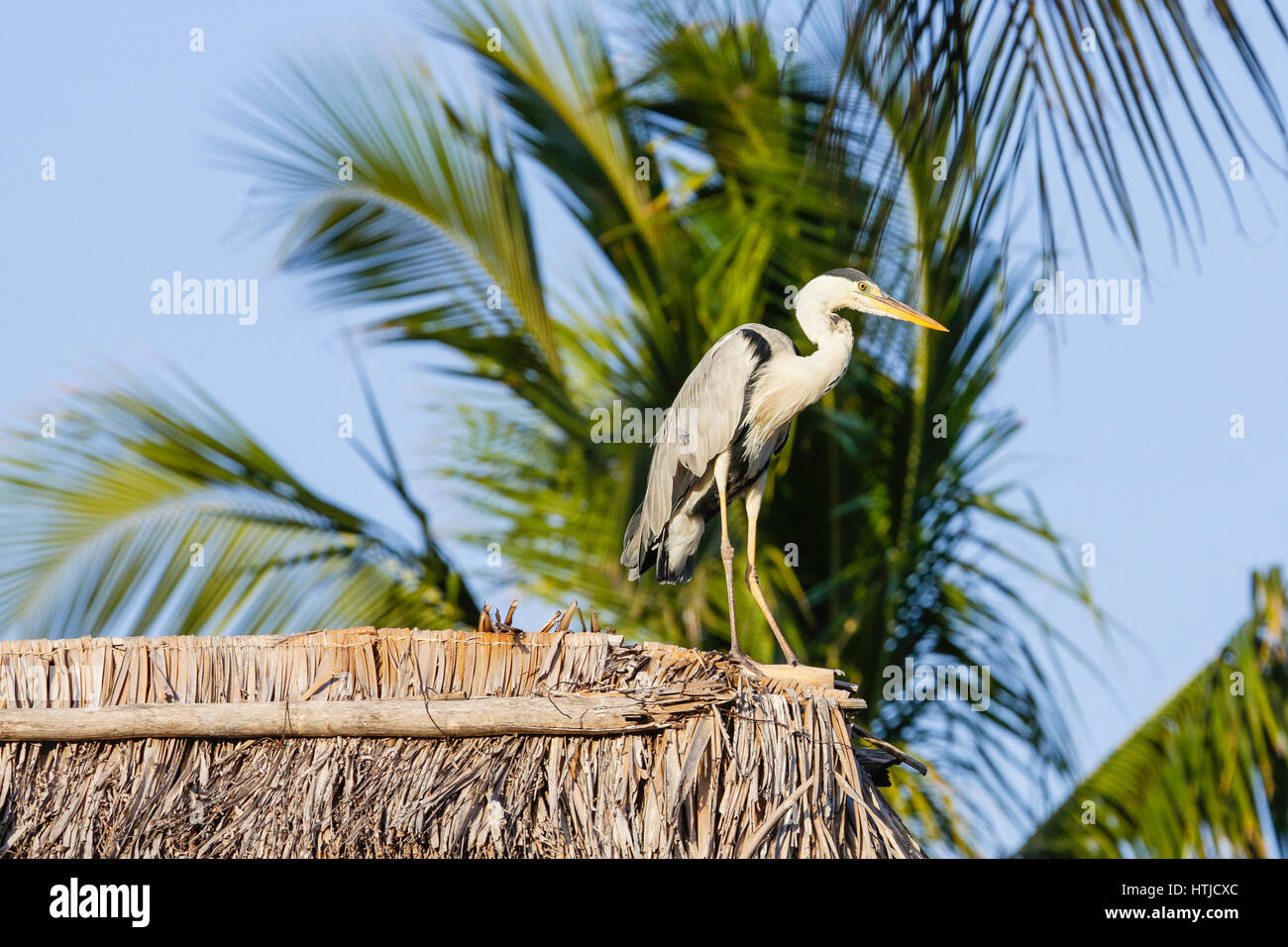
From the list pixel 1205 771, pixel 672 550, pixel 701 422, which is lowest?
pixel 1205 771

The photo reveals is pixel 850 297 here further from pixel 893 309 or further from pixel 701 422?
pixel 701 422

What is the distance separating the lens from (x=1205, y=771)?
9.10 m

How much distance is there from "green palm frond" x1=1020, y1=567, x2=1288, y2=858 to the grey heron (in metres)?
3.99

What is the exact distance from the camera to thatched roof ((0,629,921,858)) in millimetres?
3893

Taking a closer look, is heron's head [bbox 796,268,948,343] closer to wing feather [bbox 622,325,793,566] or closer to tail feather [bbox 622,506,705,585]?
wing feather [bbox 622,325,793,566]

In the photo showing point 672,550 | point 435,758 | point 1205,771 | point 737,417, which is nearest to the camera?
point 435,758

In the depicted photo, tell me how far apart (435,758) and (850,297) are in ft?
9.00

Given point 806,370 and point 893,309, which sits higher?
point 893,309

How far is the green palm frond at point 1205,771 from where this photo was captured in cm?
855

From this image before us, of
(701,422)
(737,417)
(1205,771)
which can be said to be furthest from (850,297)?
(1205,771)

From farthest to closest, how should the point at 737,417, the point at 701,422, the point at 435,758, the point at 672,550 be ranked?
the point at 672,550
the point at 701,422
the point at 737,417
the point at 435,758

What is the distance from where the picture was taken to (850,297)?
5.92 metres

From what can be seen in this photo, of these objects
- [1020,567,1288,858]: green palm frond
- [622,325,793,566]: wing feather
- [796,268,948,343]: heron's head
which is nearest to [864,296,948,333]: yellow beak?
[796,268,948,343]: heron's head

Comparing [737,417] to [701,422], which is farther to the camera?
[701,422]
